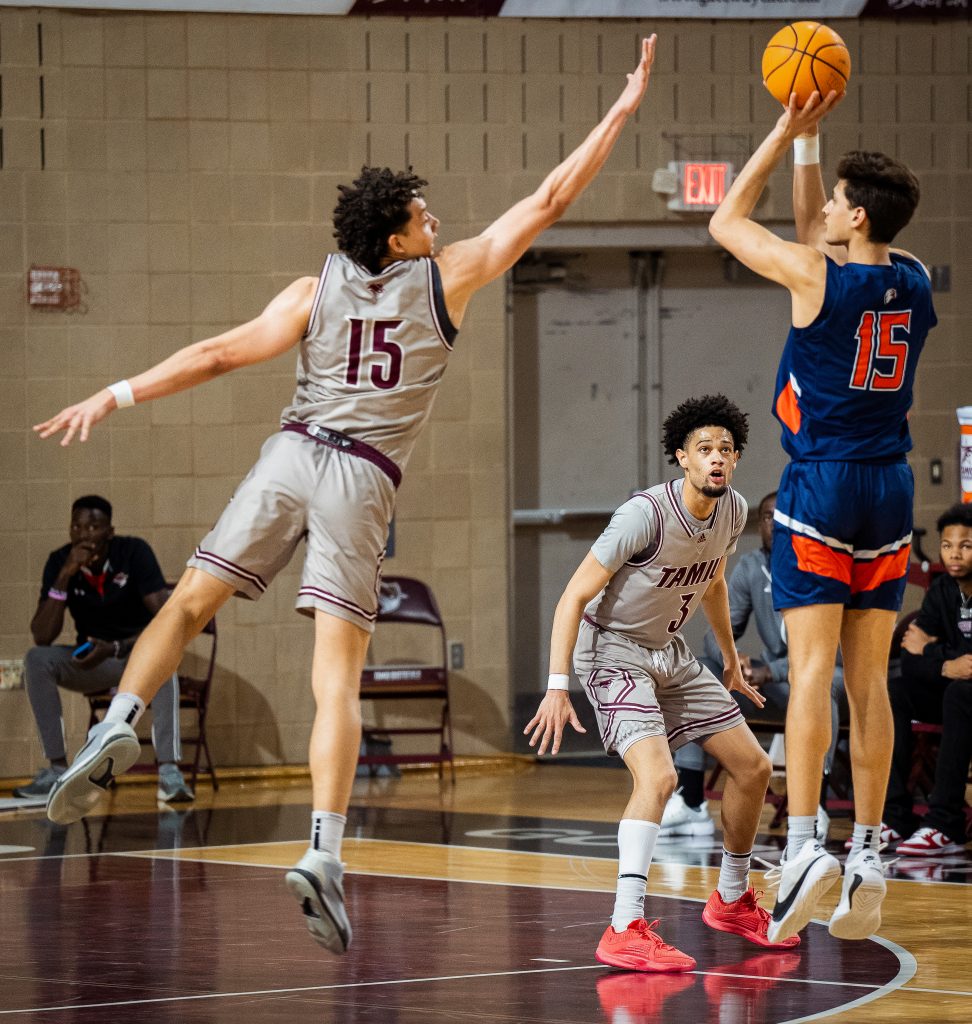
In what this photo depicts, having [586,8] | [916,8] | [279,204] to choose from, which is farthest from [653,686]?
[916,8]

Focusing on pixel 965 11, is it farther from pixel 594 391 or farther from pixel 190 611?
pixel 190 611

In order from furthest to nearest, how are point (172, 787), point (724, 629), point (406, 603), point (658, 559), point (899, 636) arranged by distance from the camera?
point (406, 603) → point (172, 787) → point (899, 636) → point (724, 629) → point (658, 559)

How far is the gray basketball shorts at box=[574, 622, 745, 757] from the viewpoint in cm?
502

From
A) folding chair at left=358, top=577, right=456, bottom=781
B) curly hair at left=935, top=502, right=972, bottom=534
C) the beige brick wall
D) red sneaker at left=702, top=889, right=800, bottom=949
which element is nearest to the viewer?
red sneaker at left=702, top=889, right=800, bottom=949

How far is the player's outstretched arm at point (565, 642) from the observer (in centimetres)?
467

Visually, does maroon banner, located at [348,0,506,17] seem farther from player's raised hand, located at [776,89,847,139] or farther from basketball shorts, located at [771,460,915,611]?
basketball shorts, located at [771,460,915,611]

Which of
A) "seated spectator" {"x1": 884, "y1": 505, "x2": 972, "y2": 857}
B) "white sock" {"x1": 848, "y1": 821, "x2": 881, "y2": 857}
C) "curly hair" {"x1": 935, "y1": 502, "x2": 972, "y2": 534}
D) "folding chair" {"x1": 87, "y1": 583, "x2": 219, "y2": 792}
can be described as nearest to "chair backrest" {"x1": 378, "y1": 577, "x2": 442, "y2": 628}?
"folding chair" {"x1": 87, "y1": 583, "x2": 219, "y2": 792}

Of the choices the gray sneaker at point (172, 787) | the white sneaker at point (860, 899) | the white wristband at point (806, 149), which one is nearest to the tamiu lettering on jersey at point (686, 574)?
the white sneaker at point (860, 899)

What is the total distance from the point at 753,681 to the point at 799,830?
8.82 ft

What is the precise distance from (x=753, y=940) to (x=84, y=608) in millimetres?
4489

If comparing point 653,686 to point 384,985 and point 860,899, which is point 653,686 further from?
point 384,985

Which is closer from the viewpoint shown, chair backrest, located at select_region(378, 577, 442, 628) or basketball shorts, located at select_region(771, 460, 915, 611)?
basketball shorts, located at select_region(771, 460, 915, 611)

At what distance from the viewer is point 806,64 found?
4598mm

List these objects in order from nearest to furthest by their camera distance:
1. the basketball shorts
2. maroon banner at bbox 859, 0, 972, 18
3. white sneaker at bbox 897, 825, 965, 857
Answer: the basketball shorts < white sneaker at bbox 897, 825, 965, 857 < maroon banner at bbox 859, 0, 972, 18
